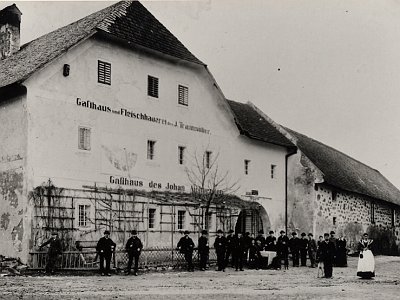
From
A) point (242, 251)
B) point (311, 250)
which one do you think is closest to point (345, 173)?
point (311, 250)

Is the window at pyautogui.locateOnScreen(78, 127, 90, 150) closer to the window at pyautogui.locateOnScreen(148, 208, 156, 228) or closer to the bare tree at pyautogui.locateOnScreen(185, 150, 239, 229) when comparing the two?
the window at pyautogui.locateOnScreen(148, 208, 156, 228)

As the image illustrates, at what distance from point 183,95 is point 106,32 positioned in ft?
18.3

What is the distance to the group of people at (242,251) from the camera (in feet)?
66.2

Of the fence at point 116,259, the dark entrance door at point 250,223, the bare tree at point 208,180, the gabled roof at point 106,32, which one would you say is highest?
the gabled roof at point 106,32

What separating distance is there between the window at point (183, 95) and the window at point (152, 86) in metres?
1.51

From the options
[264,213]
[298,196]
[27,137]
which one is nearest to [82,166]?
[27,137]

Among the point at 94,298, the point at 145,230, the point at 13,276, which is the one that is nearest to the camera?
the point at 94,298

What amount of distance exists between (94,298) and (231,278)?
718cm

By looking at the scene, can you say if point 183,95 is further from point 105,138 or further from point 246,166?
point 246,166

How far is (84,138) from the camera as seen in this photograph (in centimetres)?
2364

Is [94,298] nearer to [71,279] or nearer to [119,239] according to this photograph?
[71,279]

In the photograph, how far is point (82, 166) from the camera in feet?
76.3

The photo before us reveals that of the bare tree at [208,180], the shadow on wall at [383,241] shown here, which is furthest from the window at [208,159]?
the shadow on wall at [383,241]

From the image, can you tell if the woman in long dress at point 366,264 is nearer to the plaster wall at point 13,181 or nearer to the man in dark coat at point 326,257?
the man in dark coat at point 326,257
